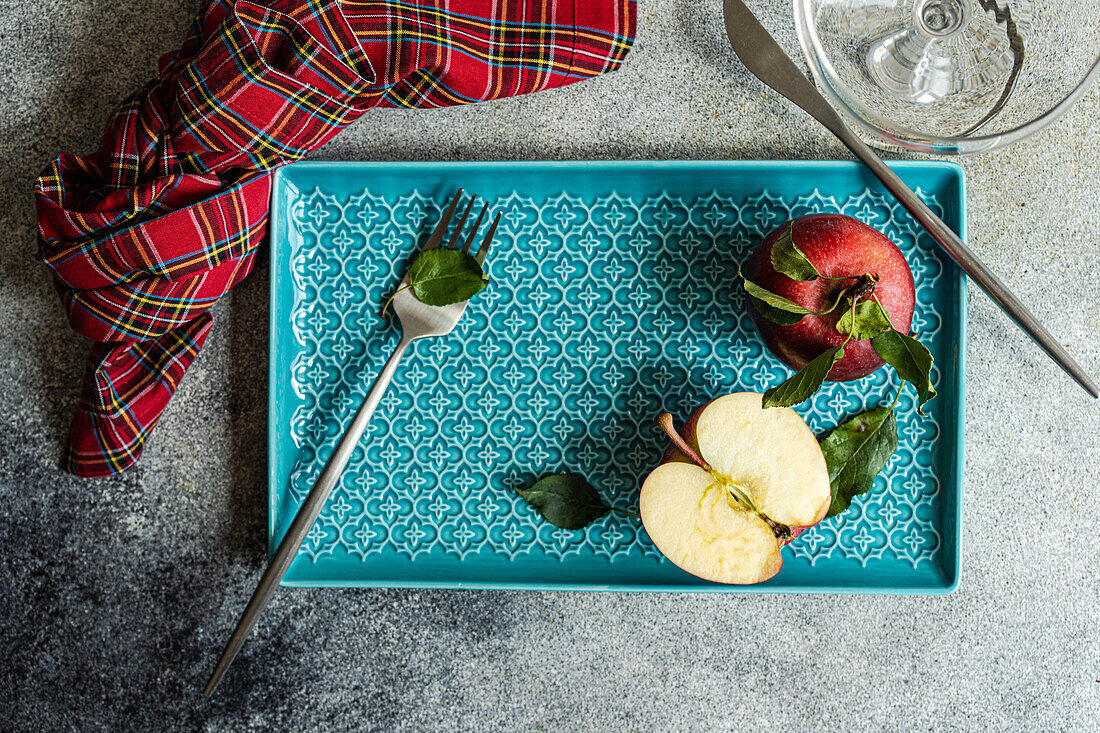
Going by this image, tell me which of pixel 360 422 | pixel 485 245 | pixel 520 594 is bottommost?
pixel 520 594

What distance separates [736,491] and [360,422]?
0.29 meters

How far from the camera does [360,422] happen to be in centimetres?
52

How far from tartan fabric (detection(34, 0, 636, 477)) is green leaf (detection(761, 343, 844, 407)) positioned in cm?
29

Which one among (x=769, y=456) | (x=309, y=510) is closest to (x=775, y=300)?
(x=769, y=456)

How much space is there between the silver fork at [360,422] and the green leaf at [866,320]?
0.27 m

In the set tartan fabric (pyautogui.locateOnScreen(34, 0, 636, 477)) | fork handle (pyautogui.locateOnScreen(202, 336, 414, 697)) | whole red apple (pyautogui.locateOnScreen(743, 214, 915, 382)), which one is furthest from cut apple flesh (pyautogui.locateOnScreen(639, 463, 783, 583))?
tartan fabric (pyautogui.locateOnScreen(34, 0, 636, 477))

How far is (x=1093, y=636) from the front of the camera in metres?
0.56

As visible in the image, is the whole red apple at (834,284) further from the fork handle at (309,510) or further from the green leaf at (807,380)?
the fork handle at (309,510)

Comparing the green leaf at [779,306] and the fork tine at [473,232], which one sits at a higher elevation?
the green leaf at [779,306]

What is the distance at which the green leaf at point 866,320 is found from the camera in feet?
1.44

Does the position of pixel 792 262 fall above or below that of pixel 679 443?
above

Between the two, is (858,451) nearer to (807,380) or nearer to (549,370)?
(807,380)

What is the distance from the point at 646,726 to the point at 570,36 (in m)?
0.56

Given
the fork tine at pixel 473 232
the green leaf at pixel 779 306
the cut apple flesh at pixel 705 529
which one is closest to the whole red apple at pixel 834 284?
the green leaf at pixel 779 306
